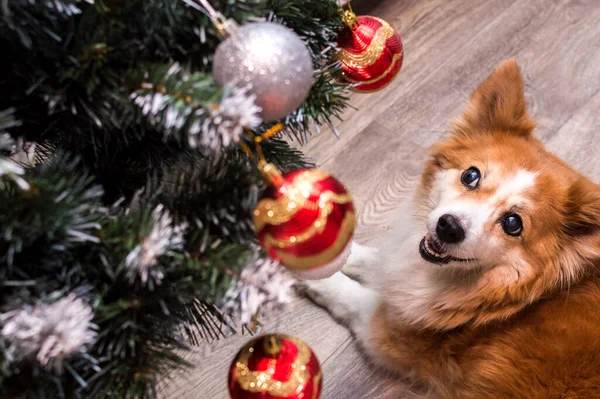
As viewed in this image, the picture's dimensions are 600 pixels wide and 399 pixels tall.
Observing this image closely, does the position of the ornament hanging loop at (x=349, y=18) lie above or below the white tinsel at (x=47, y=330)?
above

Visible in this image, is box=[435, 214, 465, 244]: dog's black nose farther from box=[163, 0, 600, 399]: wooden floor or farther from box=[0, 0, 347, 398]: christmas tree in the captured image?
box=[0, 0, 347, 398]: christmas tree

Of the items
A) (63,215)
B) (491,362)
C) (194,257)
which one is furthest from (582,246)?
(63,215)

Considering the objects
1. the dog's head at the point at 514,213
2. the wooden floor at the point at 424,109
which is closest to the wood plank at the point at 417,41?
the wooden floor at the point at 424,109

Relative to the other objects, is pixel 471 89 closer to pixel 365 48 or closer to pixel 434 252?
pixel 434 252

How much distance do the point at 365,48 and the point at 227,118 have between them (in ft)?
1.63

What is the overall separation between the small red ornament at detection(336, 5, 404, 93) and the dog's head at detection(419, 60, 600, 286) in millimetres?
408

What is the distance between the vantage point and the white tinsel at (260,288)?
2.21 feet

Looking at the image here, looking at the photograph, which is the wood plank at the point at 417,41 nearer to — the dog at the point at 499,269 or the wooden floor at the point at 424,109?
the wooden floor at the point at 424,109

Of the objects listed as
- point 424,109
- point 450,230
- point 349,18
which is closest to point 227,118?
point 349,18

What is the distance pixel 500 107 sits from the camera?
1327 mm

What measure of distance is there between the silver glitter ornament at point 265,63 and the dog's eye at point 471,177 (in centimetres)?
76

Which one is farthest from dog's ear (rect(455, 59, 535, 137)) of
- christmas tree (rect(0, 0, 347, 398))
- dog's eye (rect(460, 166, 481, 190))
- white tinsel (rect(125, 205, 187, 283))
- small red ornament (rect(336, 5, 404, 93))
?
white tinsel (rect(125, 205, 187, 283))

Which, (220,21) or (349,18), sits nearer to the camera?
(220,21)

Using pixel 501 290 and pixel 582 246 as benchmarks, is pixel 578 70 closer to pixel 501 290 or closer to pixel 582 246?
pixel 582 246
